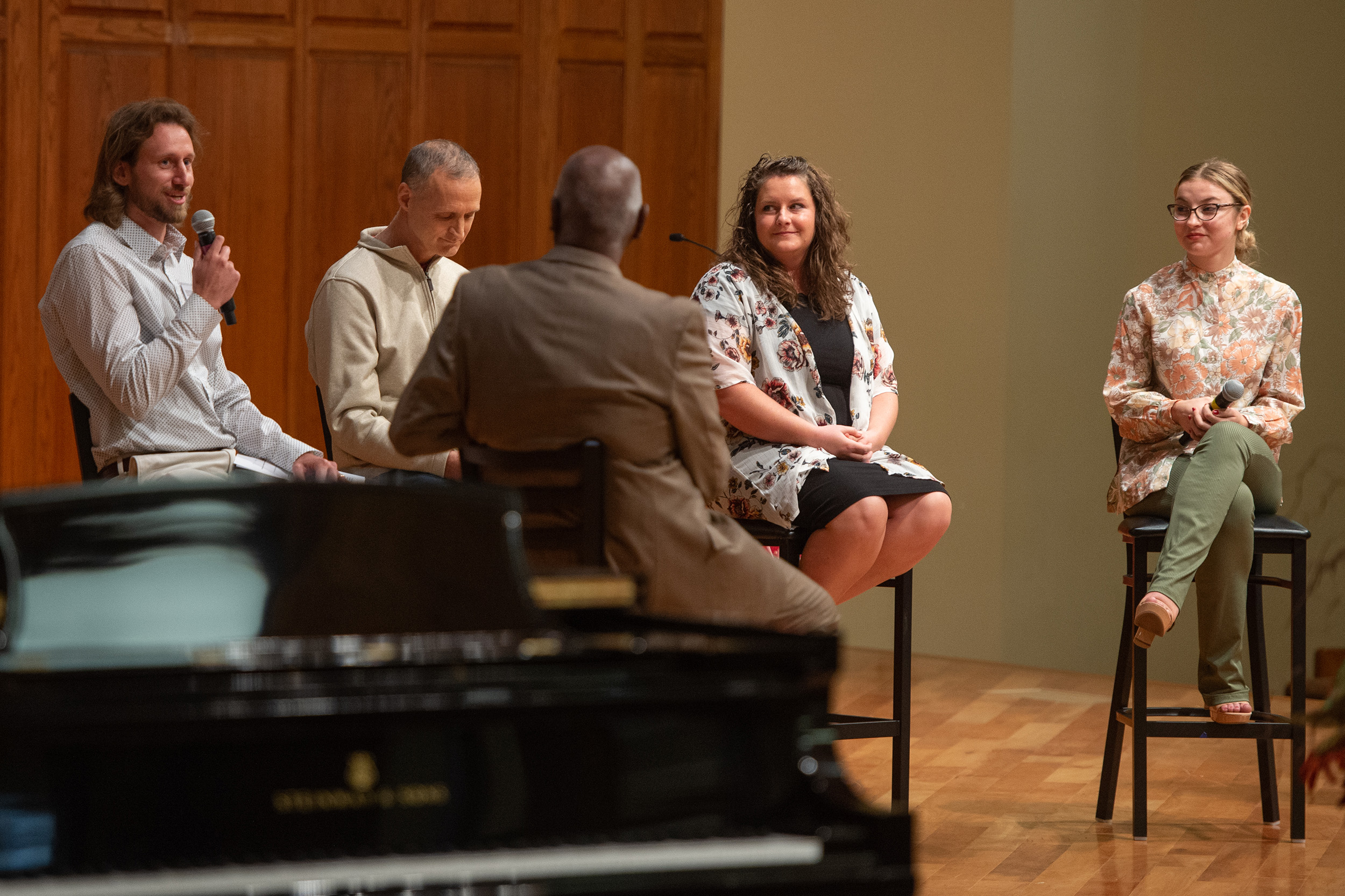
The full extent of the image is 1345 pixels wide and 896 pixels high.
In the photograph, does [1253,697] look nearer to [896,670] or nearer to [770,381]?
[896,670]

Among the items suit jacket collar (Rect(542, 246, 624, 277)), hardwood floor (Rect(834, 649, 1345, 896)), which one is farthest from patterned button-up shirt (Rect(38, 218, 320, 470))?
hardwood floor (Rect(834, 649, 1345, 896))

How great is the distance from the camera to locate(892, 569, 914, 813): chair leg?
10.6ft

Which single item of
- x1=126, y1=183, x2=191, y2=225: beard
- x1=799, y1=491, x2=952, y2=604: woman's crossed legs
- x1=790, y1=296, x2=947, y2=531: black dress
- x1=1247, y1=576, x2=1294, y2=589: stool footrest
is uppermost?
x1=126, y1=183, x2=191, y2=225: beard

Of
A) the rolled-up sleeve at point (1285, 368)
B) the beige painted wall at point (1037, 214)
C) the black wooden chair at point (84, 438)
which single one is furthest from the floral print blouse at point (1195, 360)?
the black wooden chair at point (84, 438)

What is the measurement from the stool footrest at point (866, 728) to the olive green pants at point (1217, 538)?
62 centimetres

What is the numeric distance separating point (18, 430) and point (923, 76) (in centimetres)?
352

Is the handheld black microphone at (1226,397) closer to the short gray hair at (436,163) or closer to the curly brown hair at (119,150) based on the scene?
the short gray hair at (436,163)

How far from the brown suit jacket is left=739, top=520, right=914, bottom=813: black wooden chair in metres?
0.66

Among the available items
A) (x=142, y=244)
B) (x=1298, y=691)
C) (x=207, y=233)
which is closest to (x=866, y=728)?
(x=1298, y=691)

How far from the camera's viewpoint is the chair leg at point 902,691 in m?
3.23

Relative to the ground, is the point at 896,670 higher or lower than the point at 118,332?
lower

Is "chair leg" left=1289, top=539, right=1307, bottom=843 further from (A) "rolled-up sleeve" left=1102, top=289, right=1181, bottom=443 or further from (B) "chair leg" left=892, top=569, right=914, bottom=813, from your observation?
(B) "chair leg" left=892, top=569, right=914, bottom=813

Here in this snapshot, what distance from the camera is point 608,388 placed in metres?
2.38

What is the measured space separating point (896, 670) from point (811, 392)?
2.11 ft
